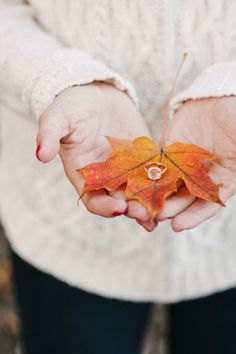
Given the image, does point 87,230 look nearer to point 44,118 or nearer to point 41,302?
point 41,302

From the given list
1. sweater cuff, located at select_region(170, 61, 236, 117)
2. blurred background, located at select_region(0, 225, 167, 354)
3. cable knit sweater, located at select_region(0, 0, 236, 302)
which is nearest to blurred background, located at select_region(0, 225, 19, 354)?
blurred background, located at select_region(0, 225, 167, 354)

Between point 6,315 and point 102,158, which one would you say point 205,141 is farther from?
point 6,315

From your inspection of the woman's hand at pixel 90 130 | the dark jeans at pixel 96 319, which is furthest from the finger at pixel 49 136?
the dark jeans at pixel 96 319

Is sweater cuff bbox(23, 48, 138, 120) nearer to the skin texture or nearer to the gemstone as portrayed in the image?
the skin texture

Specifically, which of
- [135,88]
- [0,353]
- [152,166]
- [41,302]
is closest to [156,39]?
[135,88]

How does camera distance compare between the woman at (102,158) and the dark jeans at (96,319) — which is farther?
the dark jeans at (96,319)

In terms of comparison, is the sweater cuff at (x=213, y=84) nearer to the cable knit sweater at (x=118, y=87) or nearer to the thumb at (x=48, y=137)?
the cable knit sweater at (x=118, y=87)
